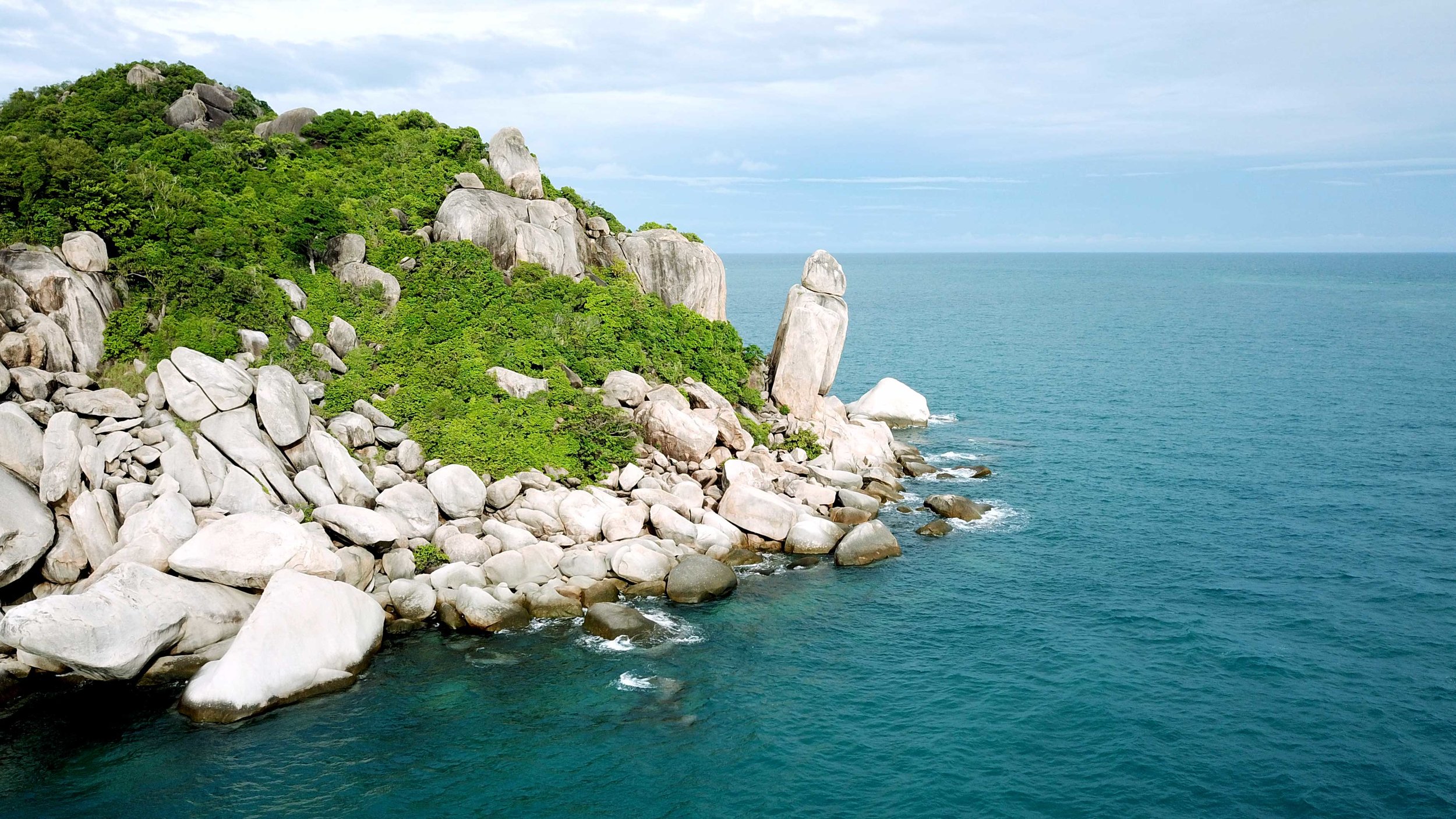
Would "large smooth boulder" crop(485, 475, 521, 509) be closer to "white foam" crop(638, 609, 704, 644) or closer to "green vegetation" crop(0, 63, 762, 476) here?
"green vegetation" crop(0, 63, 762, 476)

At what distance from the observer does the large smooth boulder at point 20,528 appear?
82.7 ft

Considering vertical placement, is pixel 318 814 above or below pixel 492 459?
below

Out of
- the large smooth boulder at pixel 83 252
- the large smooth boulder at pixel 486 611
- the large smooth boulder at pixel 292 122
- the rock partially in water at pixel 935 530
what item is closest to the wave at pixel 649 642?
the large smooth boulder at pixel 486 611

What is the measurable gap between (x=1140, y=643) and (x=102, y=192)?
1621 inches

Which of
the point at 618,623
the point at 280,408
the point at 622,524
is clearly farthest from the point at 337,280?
the point at 618,623

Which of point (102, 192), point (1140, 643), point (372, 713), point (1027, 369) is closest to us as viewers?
point (372, 713)

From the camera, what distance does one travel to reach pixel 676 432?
3875cm

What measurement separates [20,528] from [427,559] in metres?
11.4

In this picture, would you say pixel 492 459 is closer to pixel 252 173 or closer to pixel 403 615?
pixel 403 615

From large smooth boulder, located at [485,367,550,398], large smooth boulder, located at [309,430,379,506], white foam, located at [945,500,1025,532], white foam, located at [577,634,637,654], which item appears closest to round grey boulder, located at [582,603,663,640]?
white foam, located at [577,634,637,654]

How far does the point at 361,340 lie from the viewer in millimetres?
39062

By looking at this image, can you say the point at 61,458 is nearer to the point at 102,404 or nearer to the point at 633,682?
the point at 102,404

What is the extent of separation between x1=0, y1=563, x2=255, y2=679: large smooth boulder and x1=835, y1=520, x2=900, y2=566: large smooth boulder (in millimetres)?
20864

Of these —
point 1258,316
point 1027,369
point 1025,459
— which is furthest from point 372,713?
point 1258,316
